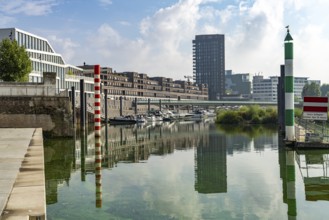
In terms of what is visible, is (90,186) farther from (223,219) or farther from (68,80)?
(68,80)

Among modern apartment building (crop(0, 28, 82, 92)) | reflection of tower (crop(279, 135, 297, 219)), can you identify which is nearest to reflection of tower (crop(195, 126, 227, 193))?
reflection of tower (crop(279, 135, 297, 219))

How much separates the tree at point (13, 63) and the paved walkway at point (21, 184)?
37.2 meters

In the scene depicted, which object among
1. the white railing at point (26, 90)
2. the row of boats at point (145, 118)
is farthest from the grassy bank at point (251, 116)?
the white railing at point (26, 90)

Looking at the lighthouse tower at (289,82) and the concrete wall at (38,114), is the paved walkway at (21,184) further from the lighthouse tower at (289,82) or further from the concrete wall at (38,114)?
the lighthouse tower at (289,82)

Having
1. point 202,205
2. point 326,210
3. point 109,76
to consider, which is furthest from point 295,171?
point 109,76

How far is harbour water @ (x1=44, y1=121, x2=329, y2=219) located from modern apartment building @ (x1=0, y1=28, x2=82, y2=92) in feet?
192

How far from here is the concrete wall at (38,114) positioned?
3719cm

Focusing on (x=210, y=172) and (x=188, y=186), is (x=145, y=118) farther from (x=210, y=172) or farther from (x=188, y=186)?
(x=188, y=186)

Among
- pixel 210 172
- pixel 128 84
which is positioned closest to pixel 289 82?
pixel 210 172

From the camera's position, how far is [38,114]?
1502 inches

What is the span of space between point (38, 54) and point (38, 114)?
5604 cm

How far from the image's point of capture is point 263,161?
80.9 ft

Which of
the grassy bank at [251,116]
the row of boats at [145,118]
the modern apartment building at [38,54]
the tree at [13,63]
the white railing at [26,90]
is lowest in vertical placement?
the row of boats at [145,118]

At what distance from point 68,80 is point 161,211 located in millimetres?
94090
